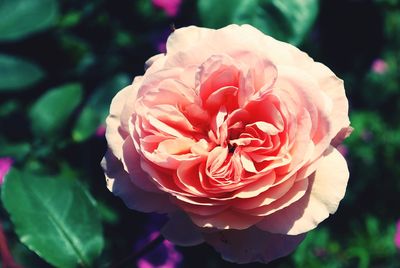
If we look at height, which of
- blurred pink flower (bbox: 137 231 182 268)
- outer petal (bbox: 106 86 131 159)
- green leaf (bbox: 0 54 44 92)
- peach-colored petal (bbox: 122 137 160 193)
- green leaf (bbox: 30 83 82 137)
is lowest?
blurred pink flower (bbox: 137 231 182 268)

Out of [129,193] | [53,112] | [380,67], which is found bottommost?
[380,67]

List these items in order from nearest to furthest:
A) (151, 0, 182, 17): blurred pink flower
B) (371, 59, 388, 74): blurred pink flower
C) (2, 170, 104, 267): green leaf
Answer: (2, 170, 104, 267): green leaf → (151, 0, 182, 17): blurred pink flower → (371, 59, 388, 74): blurred pink flower

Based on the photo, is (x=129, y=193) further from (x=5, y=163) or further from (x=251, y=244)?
(x=5, y=163)

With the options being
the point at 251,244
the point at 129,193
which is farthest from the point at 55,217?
the point at 251,244

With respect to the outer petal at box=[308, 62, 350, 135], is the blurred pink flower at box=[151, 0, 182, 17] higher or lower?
lower

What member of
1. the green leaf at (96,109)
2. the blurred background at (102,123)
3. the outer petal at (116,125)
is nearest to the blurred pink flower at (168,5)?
the blurred background at (102,123)

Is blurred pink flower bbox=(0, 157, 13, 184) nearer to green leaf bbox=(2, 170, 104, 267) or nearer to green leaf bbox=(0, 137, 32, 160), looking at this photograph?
green leaf bbox=(0, 137, 32, 160)

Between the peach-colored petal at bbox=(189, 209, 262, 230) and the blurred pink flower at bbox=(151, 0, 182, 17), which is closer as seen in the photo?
the peach-colored petal at bbox=(189, 209, 262, 230)

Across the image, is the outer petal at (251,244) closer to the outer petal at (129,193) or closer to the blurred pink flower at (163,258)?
the outer petal at (129,193)

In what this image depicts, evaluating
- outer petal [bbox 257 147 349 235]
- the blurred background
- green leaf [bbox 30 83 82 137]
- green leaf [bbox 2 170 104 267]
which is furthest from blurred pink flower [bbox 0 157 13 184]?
outer petal [bbox 257 147 349 235]
